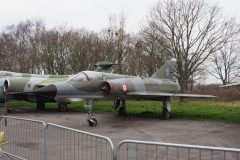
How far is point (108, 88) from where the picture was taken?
1365cm

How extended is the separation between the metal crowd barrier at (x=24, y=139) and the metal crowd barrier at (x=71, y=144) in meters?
0.20

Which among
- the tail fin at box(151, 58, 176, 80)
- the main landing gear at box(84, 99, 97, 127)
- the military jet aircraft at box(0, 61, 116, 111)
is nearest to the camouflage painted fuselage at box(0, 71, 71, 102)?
the military jet aircraft at box(0, 61, 116, 111)

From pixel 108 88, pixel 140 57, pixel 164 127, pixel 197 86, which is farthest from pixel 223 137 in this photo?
pixel 197 86

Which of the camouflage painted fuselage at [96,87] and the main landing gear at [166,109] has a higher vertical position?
the camouflage painted fuselage at [96,87]

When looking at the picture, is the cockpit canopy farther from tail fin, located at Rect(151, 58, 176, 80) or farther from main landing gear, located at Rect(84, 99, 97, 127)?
tail fin, located at Rect(151, 58, 176, 80)

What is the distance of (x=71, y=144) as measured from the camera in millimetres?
5492

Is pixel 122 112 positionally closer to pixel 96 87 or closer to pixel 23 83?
pixel 96 87

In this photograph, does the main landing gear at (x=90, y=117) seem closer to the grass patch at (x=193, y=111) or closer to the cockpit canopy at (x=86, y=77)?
the cockpit canopy at (x=86, y=77)

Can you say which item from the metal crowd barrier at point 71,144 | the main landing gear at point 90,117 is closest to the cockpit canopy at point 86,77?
the main landing gear at point 90,117

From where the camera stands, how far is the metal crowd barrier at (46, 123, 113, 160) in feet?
16.7

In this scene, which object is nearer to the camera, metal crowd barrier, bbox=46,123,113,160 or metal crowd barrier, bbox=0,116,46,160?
metal crowd barrier, bbox=46,123,113,160

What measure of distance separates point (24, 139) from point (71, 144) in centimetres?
201

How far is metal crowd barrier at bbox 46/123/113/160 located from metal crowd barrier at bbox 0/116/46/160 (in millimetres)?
197

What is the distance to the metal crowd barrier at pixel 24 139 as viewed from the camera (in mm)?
6465
